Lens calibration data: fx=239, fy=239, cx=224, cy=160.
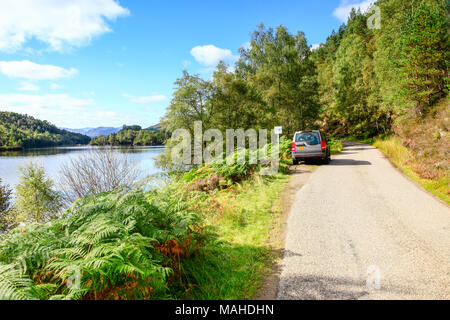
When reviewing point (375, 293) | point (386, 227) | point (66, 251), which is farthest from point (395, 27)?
point (66, 251)

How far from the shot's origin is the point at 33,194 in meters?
32.1

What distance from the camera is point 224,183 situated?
9227mm

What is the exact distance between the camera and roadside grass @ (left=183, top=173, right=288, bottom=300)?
3037mm

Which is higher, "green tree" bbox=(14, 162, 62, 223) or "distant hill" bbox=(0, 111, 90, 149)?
"distant hill" bbox=(0, 111, 90, 149)

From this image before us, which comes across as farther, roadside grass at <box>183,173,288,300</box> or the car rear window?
the car rear window

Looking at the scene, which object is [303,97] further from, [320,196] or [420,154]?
[320,196]

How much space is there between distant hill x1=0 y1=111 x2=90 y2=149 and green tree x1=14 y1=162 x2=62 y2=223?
4902cm

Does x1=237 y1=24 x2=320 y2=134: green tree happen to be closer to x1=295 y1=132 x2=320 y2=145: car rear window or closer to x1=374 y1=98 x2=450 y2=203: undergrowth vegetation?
x1=295 y1=132 x2=320 y2=145: car rear window

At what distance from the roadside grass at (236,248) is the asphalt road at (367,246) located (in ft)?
1.23

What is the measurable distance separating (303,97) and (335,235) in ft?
73.3

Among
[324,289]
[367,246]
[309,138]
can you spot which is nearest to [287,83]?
[309,138]

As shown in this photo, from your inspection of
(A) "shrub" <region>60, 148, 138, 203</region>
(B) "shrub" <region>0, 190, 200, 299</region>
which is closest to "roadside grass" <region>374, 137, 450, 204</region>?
(B) "shrub" <region>0, 190, 200, 299</region>

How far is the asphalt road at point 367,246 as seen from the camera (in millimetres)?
2998

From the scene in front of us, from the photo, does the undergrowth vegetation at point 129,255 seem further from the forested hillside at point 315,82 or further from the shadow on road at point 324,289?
the forested hillside at point 315,82
